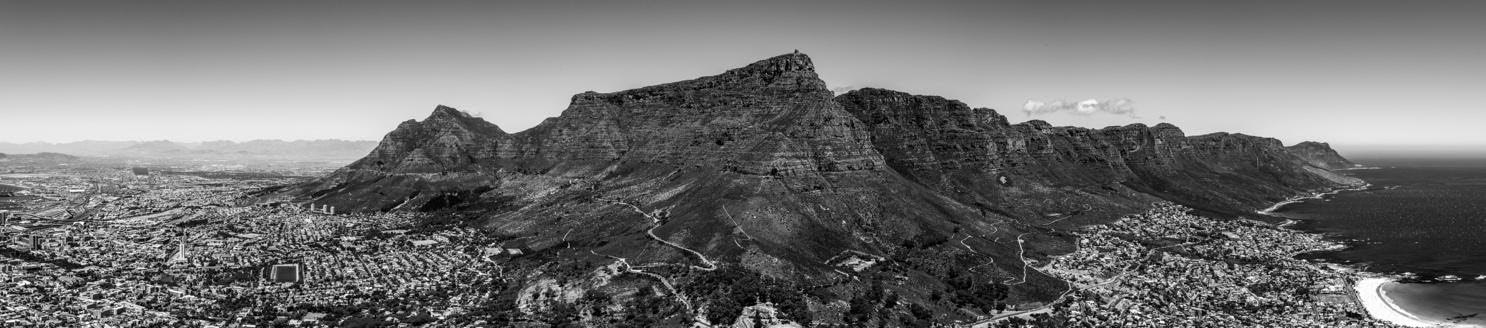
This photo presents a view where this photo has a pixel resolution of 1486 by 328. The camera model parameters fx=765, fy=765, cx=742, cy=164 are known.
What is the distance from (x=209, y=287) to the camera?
13475 centimetres

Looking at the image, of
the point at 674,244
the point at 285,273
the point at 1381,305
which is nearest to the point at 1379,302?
the point at 1381,305

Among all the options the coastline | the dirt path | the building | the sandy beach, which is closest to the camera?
the sandy beach

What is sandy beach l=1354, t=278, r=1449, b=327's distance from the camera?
11850 cm

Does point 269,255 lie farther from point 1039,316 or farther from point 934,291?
point 1039,316

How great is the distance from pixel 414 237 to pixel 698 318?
112 meters

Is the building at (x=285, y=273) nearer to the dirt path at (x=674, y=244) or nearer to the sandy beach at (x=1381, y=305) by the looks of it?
the dirt path at (x=674, y=244)

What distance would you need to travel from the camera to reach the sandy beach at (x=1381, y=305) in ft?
389

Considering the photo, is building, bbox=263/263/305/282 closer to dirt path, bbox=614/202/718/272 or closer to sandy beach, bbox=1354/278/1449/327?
dirt path, bbox=614/202/718/272

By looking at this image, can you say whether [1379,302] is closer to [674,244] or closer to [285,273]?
[674,244]

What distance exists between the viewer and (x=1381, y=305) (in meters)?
129

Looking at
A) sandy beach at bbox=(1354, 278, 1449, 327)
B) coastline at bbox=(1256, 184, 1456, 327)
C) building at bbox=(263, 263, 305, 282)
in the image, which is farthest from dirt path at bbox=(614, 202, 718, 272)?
sandy beach at bbox=(1354, 278, 1449, 327)

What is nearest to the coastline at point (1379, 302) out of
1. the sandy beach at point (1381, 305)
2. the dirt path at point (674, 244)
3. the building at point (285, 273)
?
the sandy beach at point (1381, 305)

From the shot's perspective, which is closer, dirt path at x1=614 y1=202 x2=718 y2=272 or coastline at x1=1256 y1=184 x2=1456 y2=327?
coastline at x1=1256 y1=184 x2=1456 y2=327

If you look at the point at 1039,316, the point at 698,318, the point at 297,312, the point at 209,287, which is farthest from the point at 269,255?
the point at 1039,316
